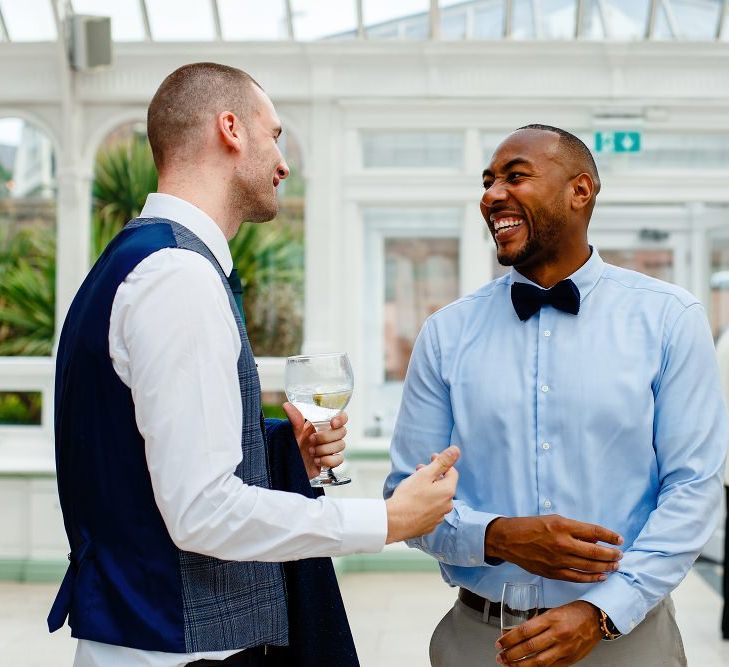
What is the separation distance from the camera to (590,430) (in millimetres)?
1714

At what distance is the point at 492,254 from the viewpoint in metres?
6.77

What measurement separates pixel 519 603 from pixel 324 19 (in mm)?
5585

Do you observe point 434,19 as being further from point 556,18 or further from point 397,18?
point 556,18

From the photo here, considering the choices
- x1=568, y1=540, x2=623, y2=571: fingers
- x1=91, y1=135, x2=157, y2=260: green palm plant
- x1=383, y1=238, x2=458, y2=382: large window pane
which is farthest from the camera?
x1=383, y1=238, x2=458, y2=382: large window pane

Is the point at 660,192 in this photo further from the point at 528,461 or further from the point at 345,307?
the point at 528,461

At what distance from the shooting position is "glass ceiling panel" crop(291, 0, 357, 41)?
652 cm

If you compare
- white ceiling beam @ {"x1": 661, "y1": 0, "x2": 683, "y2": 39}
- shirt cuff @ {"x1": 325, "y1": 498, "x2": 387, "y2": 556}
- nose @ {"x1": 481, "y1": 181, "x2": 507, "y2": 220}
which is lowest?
shirt cuff @ {"x1": 325, "y1": 498, "x2": 387, "y2": 556}

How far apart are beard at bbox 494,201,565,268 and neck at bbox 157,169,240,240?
1.73 feet

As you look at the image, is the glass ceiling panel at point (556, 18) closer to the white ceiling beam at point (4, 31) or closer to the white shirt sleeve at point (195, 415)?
the white ceiling beam at point (4, 31)

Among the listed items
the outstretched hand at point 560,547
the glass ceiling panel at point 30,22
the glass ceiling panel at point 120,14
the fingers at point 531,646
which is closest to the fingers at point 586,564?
the outstretched hand at point 560,547

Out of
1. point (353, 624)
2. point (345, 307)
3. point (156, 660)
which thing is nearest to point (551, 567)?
point (156, 660)

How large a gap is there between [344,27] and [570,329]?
5167 mm

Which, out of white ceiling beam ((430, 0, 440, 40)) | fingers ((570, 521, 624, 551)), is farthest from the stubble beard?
white ceiling beam ((430, 0, 440, 40))

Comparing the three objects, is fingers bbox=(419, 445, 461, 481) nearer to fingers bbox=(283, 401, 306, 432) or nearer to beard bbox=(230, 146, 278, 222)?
fingers bbox=(283, 401, 306, 432)
